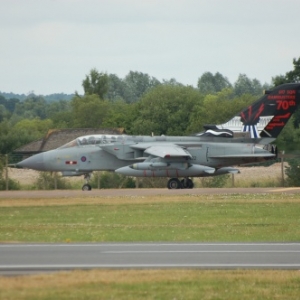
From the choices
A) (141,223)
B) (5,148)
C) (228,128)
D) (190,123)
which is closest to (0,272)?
(141,223)

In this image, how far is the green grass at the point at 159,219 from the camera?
2098 cm

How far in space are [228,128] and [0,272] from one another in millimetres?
28695

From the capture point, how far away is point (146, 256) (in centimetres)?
1703

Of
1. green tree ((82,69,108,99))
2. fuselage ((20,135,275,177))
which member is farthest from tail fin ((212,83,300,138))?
green tree ((82,69,108,99))

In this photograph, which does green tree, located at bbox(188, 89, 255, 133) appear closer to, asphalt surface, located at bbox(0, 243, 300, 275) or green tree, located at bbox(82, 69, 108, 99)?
green tree, located at bbox(82, 69, 108, 99)

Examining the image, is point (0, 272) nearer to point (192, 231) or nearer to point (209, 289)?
point (209, 289)

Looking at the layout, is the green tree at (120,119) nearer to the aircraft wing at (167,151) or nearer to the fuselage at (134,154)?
the fuselage at (134,154)

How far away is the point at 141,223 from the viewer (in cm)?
2428

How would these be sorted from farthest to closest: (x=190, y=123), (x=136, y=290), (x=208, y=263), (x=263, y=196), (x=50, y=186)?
(x=190, y=123) → (x=50, y=186) → (x=263, y=196) → (x=208, y=263) → (x=136, y=290)

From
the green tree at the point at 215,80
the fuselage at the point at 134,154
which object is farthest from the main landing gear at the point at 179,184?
the green tree at the point at 215,80

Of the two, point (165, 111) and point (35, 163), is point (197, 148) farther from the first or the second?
point (165, 111)

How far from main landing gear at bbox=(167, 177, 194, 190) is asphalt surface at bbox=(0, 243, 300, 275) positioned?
2222 centimetres

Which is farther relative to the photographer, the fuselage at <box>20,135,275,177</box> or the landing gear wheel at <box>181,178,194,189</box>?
the landing gear wheel at <box>181,178,194,189</box>

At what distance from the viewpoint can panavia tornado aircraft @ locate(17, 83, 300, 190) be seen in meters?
41.3
